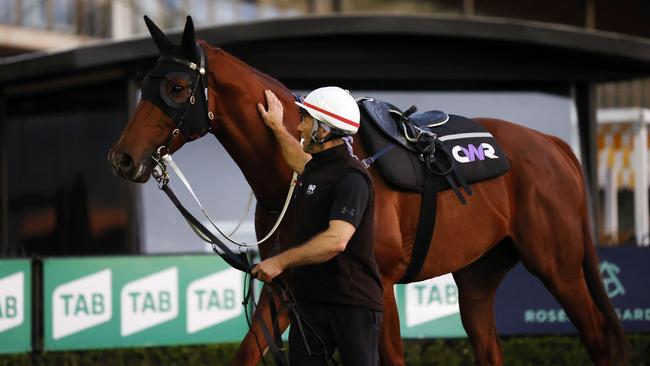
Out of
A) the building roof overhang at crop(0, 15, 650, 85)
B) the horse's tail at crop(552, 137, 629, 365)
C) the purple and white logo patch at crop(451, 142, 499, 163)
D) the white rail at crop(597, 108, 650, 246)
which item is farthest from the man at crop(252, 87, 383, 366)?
the white rail at crop(597, 108, 650, 246)

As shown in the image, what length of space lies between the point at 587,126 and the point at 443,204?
19.2 ft

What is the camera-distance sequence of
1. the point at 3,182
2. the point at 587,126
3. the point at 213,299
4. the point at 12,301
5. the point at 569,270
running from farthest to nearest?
the point at 3,182 < the point at 587,126 < the point at 213,299 < the point at 12,301 < the point at 569,270

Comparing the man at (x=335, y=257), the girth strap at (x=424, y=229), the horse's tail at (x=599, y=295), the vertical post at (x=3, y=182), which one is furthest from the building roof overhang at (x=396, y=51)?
the man at (x=335, y=257)

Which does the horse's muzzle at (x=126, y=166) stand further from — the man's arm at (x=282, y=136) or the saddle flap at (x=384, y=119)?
the saddle flap at (x=384, y=119)

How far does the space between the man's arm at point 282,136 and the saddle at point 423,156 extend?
393 millimetres

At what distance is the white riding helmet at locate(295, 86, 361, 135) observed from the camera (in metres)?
4.74

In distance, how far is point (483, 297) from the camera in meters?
7.08

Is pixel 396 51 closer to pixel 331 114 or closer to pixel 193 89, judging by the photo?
pixel 193 89

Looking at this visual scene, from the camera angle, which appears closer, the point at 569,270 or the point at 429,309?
the point at 569,270

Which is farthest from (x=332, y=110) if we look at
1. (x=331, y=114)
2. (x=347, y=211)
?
(x=347, y=211)

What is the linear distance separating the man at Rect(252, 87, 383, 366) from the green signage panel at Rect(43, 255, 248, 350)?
4104 millimetres

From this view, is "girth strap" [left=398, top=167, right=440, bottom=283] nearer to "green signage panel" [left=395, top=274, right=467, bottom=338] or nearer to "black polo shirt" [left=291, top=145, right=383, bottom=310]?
"black polo shirt" [left=291, top=145, right=383, bottom=310]

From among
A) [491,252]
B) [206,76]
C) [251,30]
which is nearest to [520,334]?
[491,252]

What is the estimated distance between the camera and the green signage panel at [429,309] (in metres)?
9.20
